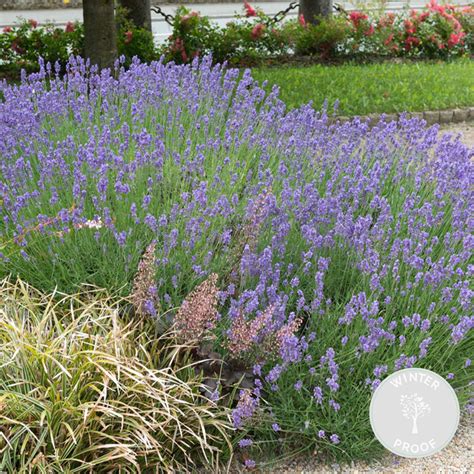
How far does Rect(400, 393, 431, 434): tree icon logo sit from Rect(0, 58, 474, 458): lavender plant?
1.12ft

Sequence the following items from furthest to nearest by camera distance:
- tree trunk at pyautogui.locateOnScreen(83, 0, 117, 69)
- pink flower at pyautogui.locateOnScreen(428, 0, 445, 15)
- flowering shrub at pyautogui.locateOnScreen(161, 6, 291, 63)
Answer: pink flower at pyautogui.locateOnScreen(428, 0, 445, 15) → flowering shrub at pyautogui.locateOnScreen(161, 6, 291, 63) → tree trunk at pyautogui.locateOnScreen(83, 0, 117, 69)

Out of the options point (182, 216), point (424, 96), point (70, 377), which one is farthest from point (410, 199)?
point (424, 96)

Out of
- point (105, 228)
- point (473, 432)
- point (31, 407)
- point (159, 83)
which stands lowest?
point (473, 432)

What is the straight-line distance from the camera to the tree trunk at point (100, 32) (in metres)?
7.93

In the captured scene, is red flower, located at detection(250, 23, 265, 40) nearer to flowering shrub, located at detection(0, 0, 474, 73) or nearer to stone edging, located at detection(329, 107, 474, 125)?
flowering shrub, located at detection(0, 0, 474, 73)

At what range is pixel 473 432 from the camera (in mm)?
3498

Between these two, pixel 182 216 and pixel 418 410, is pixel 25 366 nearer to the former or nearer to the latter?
pixel 182 216

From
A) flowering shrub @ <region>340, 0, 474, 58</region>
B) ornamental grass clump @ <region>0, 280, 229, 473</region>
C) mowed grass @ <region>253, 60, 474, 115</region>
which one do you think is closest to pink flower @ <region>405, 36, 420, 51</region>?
flowering shrub @ <region>340, 0, 474, 58</region>

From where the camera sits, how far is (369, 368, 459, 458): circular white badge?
8.75 ft

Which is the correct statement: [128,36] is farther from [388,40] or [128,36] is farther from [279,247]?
[279,247]

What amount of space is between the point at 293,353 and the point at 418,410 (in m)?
0.60

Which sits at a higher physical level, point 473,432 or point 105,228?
point 105,228

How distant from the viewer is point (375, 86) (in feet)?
32.2

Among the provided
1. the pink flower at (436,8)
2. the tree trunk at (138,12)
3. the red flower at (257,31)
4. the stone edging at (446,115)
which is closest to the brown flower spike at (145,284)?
the stone edging at (446,115)
